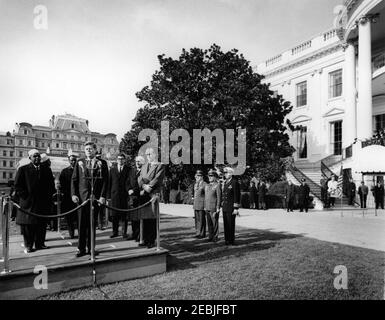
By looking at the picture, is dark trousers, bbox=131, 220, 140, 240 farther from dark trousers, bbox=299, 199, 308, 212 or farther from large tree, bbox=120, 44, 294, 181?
dark trousers, bbox=299, 199, 308, 212

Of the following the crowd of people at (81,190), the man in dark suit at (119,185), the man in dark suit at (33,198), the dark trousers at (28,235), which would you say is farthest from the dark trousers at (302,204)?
the dark trousers at (28,235)

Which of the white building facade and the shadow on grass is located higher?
the white building facade

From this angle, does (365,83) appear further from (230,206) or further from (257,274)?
(257,274)

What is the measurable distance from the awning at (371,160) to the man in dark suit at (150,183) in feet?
37.2

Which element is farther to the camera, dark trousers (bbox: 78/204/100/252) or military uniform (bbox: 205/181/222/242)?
military uniform (bbox: 205/181/222/242)

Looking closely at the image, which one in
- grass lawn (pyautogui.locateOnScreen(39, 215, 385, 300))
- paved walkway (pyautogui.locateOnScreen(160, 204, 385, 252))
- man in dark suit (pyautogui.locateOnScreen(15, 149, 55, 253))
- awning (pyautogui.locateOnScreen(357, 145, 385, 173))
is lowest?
paved walkway (pyautogui.locateOnScreen(160, 204, 385, 252))

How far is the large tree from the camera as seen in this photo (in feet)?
67.2

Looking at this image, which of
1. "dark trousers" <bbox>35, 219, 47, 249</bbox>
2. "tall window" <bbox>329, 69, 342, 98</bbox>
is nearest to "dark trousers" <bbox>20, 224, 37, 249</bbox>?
"dark trousers" <bbox>35, 219, 47, 249</bbox>

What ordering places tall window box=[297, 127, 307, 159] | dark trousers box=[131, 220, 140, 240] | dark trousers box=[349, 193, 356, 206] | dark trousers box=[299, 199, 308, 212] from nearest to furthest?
dark trousers box=[131, 220, 140, 240] < dark trousers box=[299, 199, 308, 212] < dark trousers box=[349, 193, 356, 206] < tall window box=[297, 127, 307, 159]

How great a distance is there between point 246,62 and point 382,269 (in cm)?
1754

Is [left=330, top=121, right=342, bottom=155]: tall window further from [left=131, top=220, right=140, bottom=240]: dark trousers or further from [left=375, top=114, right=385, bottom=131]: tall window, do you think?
[left=131, top=220, right=140, bottom=240]: dark trousers

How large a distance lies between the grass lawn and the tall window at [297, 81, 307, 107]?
2443cm

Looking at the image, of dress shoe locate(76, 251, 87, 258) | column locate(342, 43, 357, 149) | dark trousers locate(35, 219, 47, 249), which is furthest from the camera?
column locate(342, 43, 357, 149)
